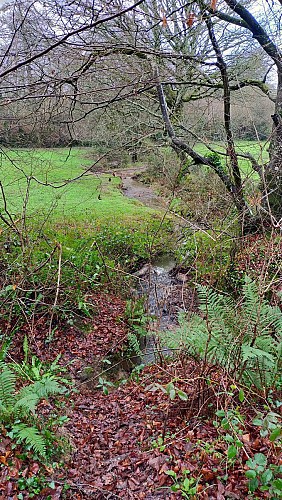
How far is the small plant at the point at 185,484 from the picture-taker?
2451 millimetres

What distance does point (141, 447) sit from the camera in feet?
10.5

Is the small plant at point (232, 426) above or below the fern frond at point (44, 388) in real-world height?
above

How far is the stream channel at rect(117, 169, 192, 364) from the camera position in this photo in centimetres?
437

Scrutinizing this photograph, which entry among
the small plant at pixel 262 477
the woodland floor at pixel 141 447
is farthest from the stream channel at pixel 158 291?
the small plant at pixel 262 477

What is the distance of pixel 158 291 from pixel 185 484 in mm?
4675

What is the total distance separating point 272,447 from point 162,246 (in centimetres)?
639

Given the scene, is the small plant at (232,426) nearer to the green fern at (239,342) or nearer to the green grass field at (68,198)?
the green fern at (239,342)

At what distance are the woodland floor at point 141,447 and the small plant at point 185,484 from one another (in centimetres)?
3

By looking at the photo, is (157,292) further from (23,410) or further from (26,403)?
(26,403)

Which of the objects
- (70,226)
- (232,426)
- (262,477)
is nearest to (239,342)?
(232,426)

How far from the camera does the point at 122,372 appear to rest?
16.7 ft

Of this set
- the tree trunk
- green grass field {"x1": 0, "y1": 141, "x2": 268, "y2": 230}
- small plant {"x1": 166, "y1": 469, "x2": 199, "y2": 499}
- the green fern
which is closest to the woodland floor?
small plant {"x1": 166, "y1": 469, "x2": 199, "y2": 499}

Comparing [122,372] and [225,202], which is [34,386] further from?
[225,202]

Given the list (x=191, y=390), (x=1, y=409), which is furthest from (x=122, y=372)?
(x=1, y=409)
